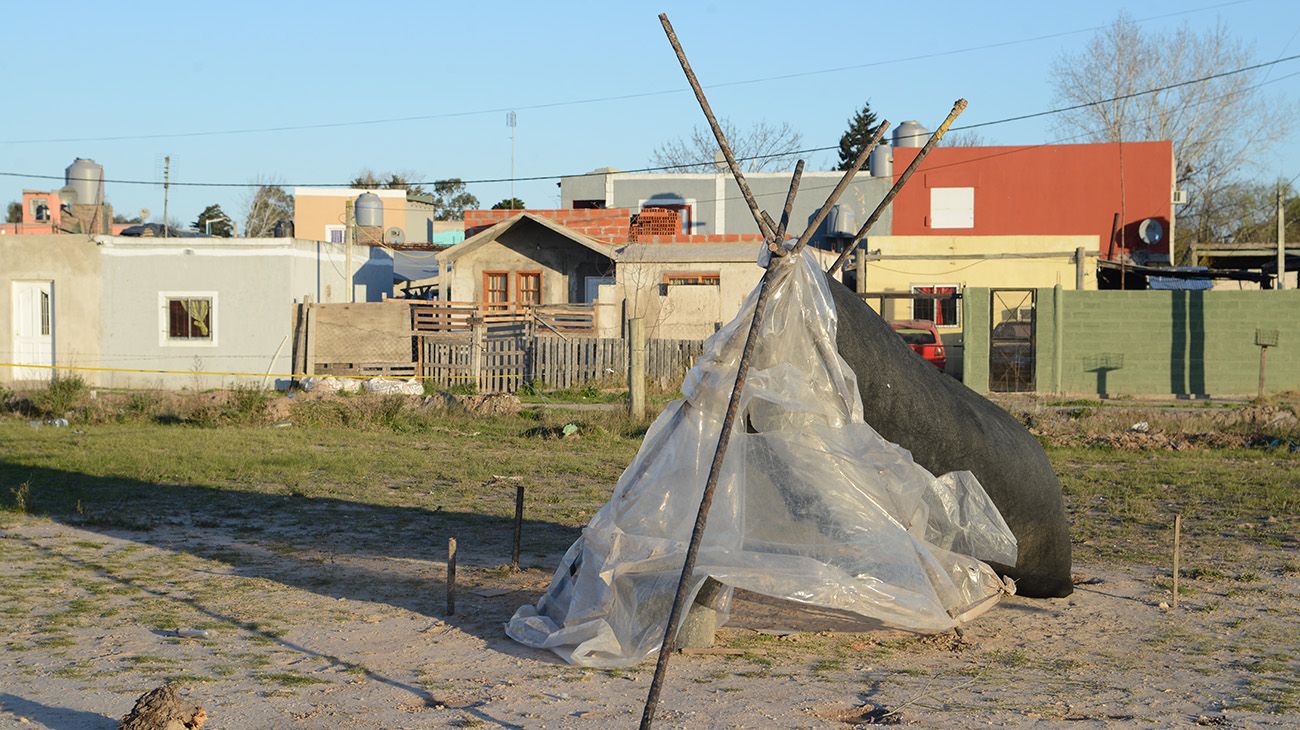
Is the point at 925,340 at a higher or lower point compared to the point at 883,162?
lower

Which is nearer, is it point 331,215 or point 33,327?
point 33,327

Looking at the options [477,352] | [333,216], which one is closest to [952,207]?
[477,352]

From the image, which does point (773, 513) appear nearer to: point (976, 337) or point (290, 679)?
point (290, 679)

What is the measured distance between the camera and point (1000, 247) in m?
31.6

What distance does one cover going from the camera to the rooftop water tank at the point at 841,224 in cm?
3800

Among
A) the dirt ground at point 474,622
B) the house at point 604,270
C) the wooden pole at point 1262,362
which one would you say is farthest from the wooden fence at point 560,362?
the dirt ground at point 474,622

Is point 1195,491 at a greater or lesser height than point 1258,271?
lesser

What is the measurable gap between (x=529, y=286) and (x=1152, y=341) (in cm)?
1508

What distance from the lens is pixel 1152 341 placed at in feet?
84.8

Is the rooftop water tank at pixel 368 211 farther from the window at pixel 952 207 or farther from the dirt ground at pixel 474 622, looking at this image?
the dirt ground at pixel 474 622

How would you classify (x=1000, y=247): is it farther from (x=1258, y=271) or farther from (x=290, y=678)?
(x=290, y=678)

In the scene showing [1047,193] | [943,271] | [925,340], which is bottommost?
[925,340]

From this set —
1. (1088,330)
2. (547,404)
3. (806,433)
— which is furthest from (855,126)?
(806,433)

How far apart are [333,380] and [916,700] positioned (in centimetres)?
2070
